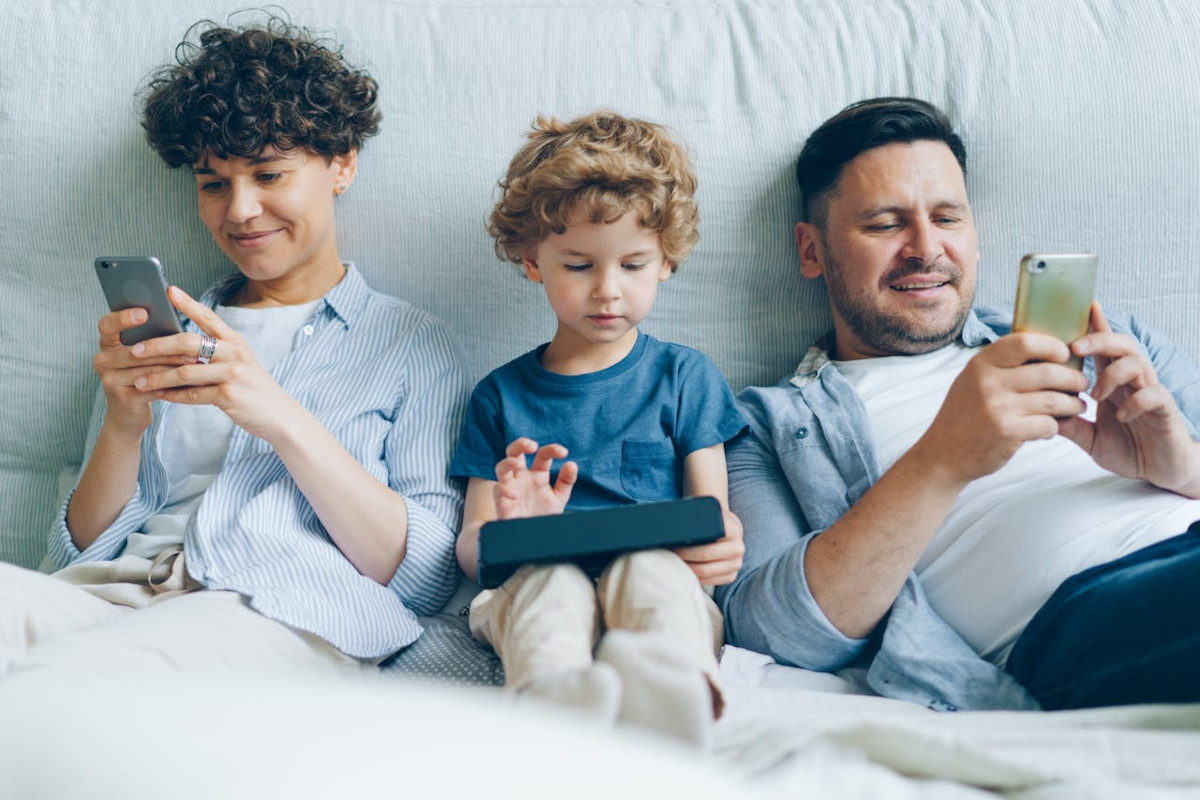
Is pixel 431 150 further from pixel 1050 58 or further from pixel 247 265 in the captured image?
pixel 1050 58

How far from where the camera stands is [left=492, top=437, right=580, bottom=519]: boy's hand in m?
1.10

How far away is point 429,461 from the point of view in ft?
4.44

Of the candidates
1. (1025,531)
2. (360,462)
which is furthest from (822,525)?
(360,462)

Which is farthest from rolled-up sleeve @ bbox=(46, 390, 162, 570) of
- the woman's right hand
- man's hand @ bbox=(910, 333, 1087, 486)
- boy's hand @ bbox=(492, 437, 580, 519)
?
man's hand @ bbox=(910, 333, 1087, 486)

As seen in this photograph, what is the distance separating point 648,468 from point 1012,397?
0.46 meters

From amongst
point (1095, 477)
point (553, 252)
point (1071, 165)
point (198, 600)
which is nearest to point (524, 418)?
point (553, 252)

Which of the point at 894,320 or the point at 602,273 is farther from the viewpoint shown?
the point at 894,320

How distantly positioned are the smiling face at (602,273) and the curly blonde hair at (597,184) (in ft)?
0.05

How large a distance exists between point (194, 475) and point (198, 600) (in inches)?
11.6

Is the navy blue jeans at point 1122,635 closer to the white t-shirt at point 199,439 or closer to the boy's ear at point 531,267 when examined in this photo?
the boy's ear at point 531,267

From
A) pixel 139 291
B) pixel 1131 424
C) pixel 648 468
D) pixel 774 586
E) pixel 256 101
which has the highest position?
pixel 256 101

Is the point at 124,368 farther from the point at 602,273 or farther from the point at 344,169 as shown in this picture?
the point at 602,273

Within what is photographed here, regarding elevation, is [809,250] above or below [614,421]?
above

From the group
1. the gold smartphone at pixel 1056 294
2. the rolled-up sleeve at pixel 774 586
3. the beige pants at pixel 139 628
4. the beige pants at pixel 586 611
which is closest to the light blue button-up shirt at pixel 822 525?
the rolled-up sleeve at pixel 774 586
